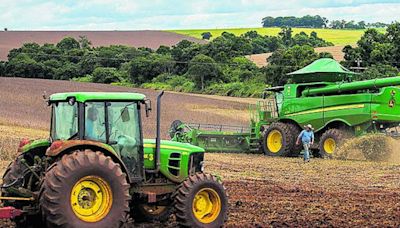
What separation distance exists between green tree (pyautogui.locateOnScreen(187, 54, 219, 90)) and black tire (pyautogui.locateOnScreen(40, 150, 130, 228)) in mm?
50404

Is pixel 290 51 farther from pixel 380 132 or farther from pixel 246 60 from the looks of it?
pixel 380 132

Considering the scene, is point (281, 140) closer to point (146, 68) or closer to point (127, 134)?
point (127, 134)

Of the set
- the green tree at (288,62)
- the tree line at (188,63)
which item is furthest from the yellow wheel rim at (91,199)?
the green tree at (288,62)

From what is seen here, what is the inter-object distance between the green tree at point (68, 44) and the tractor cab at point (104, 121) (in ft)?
217

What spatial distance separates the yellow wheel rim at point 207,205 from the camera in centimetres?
988

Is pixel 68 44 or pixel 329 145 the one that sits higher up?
pixel 68 44

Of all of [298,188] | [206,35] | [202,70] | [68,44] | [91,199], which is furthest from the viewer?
[206,35]

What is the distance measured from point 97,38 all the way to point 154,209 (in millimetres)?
74918

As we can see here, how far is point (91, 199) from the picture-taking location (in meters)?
8.93

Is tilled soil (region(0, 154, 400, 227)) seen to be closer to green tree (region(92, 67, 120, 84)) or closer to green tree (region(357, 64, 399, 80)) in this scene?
green tree (region(357, 64, 399, 80))

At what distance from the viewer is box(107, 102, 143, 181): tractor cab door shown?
9.36 meters

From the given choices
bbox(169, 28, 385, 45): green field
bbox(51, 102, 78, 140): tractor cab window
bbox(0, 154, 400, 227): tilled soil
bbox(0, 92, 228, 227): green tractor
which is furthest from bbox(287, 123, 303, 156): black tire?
bbox(169, 28, 385, 45): green field

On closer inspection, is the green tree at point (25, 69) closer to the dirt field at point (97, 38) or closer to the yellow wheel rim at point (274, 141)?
the dirt field at point (97, 38)

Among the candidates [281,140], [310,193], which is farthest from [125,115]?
[281,140]
